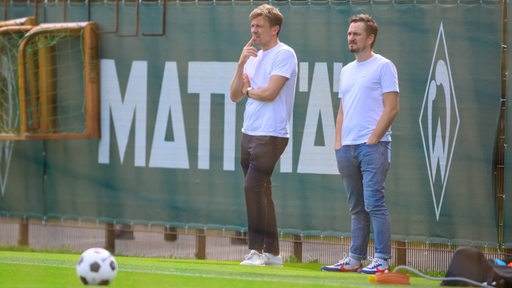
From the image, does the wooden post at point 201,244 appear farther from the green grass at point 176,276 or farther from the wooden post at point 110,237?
the green grass at point 176,276

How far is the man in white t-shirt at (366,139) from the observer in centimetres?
920

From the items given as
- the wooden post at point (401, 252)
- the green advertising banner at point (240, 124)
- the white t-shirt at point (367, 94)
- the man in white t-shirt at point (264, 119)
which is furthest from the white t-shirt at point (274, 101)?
the wooden post at point (401, 252)

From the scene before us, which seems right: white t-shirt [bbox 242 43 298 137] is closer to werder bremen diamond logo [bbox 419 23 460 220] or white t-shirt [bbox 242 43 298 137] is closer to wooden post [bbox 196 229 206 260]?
werder bremen diamond logo [bbox 419 23 460 220]

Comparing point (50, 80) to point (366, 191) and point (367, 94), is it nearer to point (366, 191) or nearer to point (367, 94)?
point (367, 94)

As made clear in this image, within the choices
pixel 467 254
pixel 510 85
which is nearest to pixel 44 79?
pixel 510 85

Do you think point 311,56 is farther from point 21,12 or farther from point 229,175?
point 21,12

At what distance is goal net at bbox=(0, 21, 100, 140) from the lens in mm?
12312

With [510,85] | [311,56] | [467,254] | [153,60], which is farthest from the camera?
[153,60]

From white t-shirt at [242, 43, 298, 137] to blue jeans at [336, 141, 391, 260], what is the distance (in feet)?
1.84

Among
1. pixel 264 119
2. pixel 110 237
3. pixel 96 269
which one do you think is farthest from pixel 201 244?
pixel 96 269

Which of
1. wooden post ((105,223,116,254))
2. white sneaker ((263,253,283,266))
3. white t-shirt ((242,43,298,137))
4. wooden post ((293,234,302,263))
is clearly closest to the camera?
white t-shirt ((242,43,298,137))

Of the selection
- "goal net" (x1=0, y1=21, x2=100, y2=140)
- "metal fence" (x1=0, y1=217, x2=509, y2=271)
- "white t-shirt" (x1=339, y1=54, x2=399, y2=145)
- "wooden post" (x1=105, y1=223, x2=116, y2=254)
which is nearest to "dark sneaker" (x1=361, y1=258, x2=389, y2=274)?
"white t-shirt" (x1=339, y1=54, x2=399, y2=145)

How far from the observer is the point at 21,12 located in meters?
12.8

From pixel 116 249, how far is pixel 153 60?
6.47 feet
